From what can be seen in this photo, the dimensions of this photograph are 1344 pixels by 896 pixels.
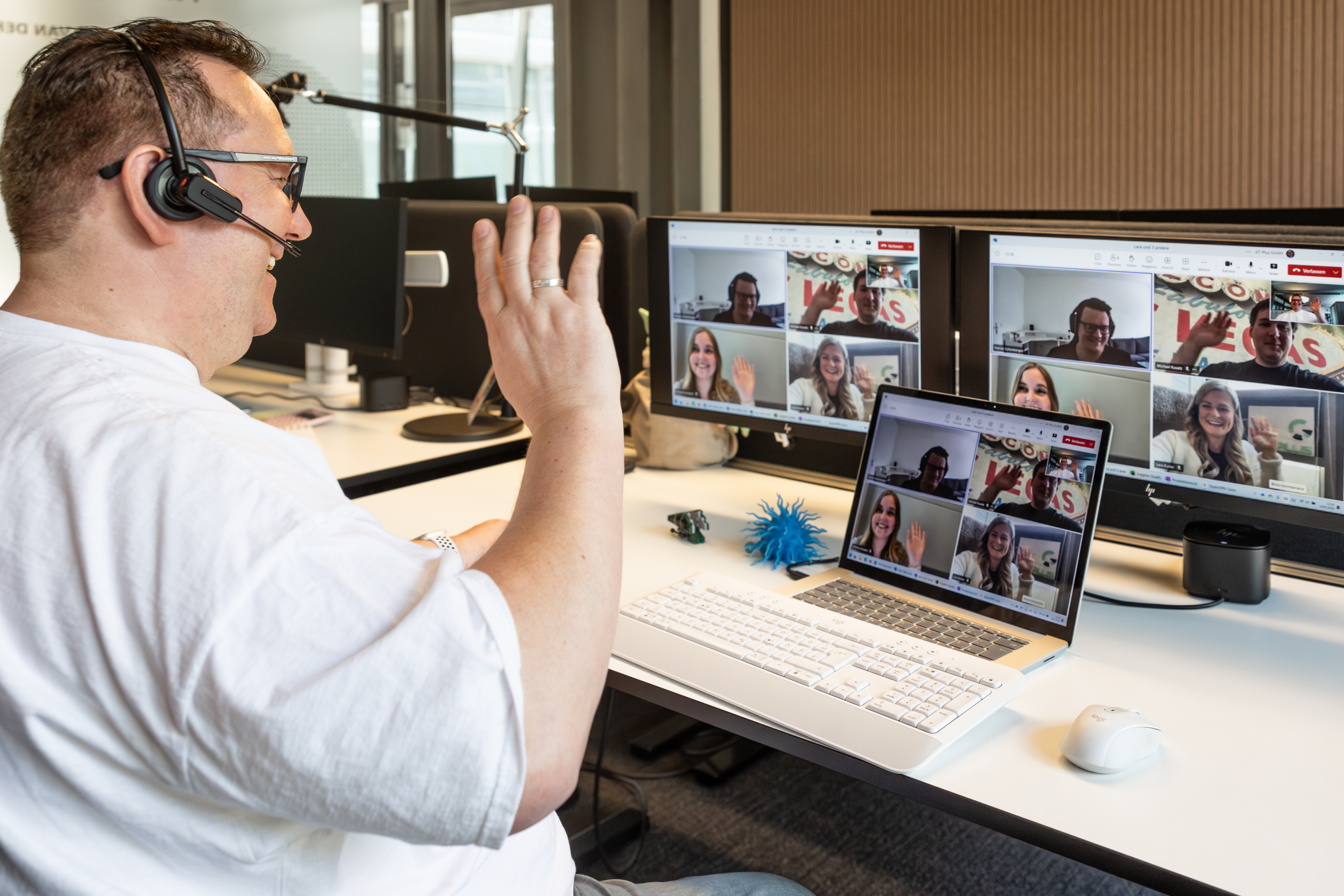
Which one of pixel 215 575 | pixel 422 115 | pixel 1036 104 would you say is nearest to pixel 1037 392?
pixel 215 575

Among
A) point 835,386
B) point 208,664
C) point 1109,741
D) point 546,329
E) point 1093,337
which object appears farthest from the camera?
point 835,386

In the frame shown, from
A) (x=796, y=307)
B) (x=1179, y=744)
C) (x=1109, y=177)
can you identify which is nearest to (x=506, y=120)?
(x=1109, y=177)

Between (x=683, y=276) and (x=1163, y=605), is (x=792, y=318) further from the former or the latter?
(x=1163, y=605)

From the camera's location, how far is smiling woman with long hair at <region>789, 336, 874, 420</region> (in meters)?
1.56

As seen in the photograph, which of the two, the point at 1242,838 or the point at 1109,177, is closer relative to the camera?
the point at 1242,838

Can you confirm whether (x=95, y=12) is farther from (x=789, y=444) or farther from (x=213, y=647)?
(x=213, y=647)

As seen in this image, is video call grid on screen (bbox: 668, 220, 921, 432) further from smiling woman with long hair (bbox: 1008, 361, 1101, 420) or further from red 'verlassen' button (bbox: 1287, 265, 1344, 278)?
red 'verlassen' button (bbox: 1287, 265, 1344, 278)

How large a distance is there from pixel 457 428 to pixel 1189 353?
1.49 metres

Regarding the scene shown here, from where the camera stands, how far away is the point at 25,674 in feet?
1.90

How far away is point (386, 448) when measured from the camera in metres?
2.21

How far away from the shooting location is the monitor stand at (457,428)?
7.44ft

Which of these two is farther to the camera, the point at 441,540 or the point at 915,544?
the point at 915,544

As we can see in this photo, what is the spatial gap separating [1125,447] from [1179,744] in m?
0.44

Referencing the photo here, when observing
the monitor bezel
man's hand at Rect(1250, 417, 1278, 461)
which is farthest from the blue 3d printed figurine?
the monitor bezel
